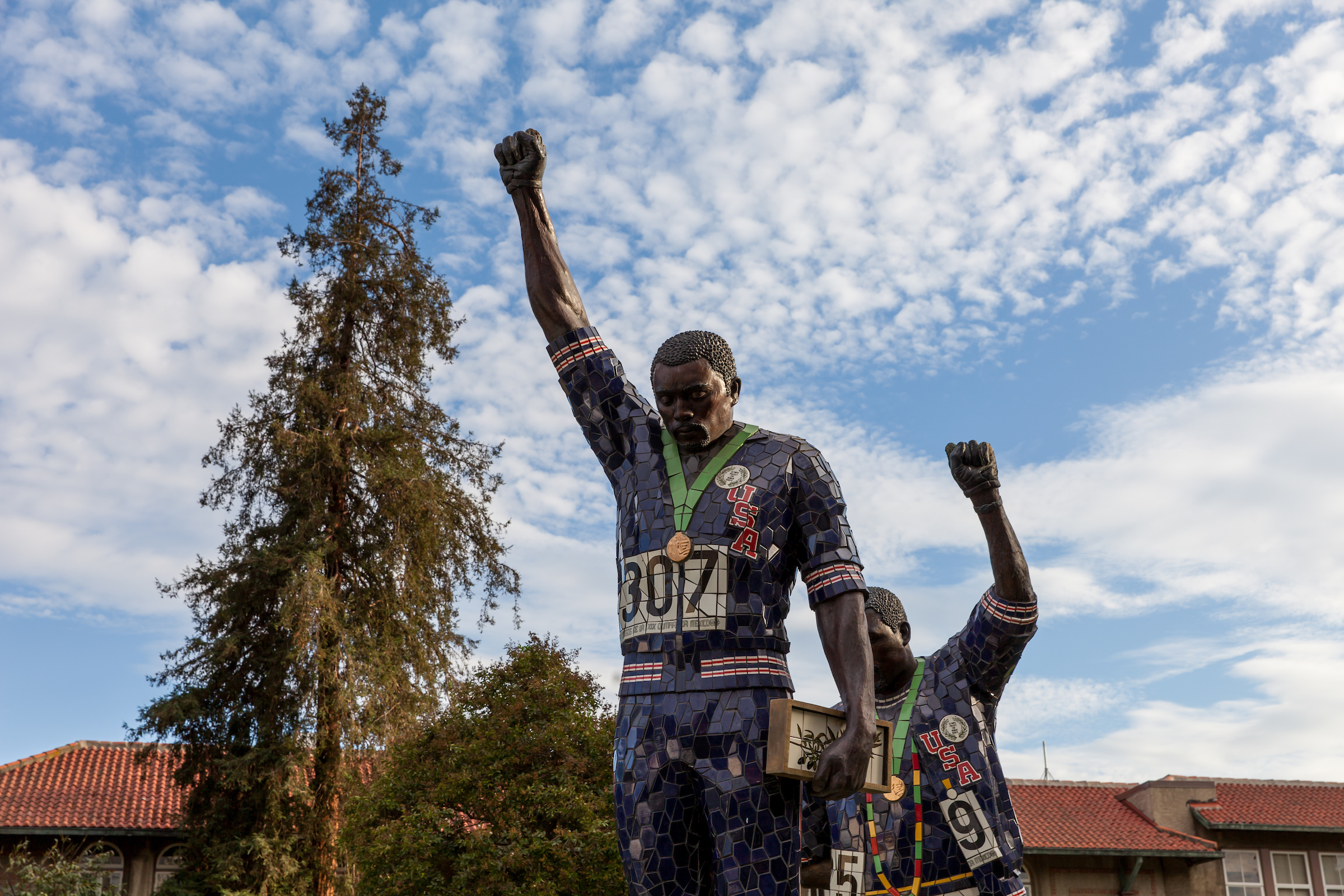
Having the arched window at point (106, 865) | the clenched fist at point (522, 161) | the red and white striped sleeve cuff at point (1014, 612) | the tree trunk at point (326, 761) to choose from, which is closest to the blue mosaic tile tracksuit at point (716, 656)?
the clenched fist at point (522, 161)

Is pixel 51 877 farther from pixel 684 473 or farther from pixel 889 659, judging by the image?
pixel 684 473

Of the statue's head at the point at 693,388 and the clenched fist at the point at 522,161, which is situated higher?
the clenched fist at the point at 522,161

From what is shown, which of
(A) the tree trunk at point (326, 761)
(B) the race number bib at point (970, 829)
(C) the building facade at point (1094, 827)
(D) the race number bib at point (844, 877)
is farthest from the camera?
(C) the building facade at point (1094, 827)

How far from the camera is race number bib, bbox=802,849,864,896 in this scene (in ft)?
15.4

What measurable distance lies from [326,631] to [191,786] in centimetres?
398

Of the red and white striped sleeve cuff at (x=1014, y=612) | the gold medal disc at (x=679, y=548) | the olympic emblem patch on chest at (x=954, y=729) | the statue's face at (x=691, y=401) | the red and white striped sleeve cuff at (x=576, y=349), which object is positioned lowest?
the olympic emblem patch on chest at (x=954, y=729)

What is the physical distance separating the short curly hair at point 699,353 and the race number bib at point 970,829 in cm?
231

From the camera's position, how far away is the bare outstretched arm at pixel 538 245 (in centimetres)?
372

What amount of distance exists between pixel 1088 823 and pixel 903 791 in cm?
2312

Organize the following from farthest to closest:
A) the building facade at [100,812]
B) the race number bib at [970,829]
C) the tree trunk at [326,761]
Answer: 1. the building facade at [100,812]
2. the tree trunk at [326,761]
3. the race number bib at [970,829]

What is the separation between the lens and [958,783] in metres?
4.98

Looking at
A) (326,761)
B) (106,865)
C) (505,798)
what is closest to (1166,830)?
(326,761)

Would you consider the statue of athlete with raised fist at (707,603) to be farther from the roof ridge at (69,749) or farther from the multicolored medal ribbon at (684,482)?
the roof ridge at (69,749)

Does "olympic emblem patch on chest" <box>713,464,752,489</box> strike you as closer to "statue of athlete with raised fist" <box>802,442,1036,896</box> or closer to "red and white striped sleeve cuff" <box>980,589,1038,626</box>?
"statue of athlete with raised fist" <box>802,442,1036,896</box>
